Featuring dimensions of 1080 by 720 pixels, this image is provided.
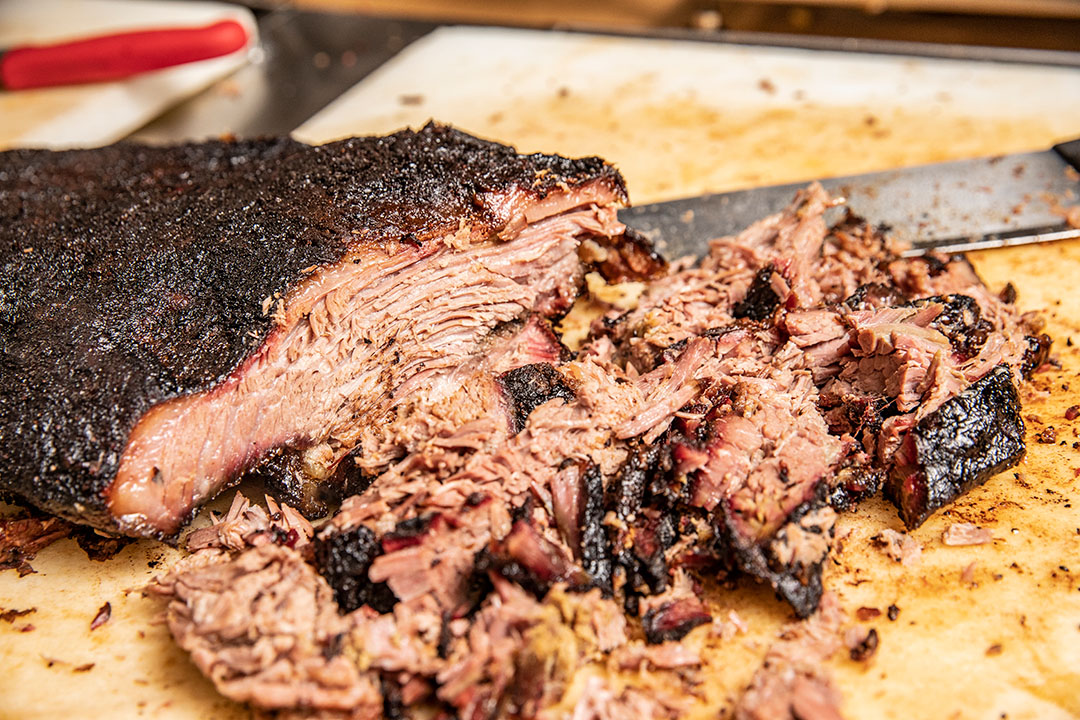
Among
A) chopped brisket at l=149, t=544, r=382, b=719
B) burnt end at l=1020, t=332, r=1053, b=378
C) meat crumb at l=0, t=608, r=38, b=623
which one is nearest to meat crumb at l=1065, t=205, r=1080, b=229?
burnt end at l=1020, t=332, r=1053, b=378

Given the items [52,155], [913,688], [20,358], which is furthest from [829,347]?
Result: [52,155]

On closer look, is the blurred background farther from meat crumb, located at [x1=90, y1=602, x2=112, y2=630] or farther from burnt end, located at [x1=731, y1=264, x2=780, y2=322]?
meat crumb, located at [x1=90, y1=602, x2=112, y2=630]

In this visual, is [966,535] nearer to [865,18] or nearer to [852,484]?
[852,484]

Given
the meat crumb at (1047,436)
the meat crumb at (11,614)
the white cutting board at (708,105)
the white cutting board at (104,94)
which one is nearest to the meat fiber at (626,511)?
the meat crumb at (1047,436)

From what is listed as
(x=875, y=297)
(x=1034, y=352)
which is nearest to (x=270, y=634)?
(x=875, y=297)

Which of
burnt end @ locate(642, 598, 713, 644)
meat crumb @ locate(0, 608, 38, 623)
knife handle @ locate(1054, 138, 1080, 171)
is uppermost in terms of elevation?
knife handle @ locate(1054, 138, 1080, 171)
